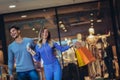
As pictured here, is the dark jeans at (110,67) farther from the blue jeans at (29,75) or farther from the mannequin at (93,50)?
the blue jeans at (29,75)

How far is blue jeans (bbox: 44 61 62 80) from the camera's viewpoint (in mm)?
5352

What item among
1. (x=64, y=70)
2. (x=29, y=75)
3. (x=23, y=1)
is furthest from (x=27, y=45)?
(x=64, y=70)

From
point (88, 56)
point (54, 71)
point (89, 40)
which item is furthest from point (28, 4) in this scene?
point (54, 71)

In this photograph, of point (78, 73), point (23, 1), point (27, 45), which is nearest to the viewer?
point (27, 45)

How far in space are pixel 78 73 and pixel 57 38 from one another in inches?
57.3

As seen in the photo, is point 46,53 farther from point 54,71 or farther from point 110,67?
point 110,67

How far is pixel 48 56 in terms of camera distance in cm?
541

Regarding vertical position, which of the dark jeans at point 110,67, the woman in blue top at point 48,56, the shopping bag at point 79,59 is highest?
the woman in blue top at point 48,56

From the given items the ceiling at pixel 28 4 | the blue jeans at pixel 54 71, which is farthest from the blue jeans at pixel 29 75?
the ceiling at pixel 28 4

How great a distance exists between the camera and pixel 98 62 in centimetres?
1066

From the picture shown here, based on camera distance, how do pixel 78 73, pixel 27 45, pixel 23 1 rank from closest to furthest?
pixel 27 45 < pixel 23 1 < pixel 78 73

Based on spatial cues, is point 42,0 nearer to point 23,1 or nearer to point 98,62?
point 23,1

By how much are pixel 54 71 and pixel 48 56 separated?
0.29 m

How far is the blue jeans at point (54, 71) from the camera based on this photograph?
5352 millimetres
